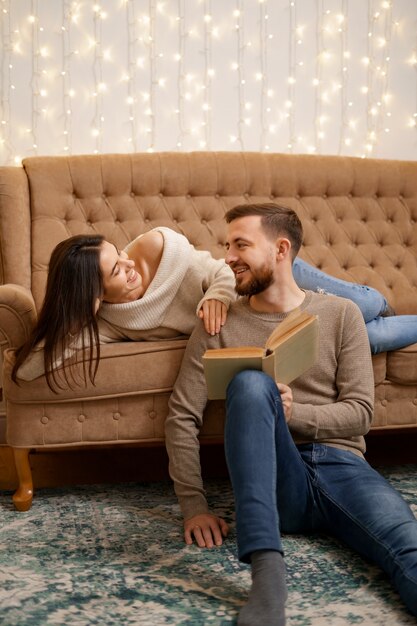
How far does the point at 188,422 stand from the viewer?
1.86 meters

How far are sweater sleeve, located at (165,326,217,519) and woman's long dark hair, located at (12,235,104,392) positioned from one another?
0.27 metres

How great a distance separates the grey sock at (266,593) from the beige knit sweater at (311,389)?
41 cm

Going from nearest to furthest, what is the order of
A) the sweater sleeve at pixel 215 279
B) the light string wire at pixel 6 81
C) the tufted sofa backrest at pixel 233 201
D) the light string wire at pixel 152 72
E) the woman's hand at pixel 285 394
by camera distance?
the woman's hand at pixel 285 394 < the sweater sleeve at pixel 215 279 < the tufted sofa backrest at pixel 233 201 < the light string wire at pixel 6 81 < the light string wire at pixel 152 72

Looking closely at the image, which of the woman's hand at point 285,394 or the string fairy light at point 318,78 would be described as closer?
the woman's hand at point 285,394

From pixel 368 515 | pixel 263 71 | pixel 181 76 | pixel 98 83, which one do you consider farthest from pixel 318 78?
pixel 368 515

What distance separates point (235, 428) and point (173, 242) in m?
0.86

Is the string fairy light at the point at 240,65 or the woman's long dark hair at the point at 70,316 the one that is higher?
the string fairy light at the point at 240,65

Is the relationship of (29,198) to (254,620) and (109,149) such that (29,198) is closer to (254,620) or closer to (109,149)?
(109,149)

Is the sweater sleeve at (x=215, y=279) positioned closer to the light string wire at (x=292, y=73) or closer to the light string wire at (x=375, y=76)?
the light string wire at (x=292, y=73)

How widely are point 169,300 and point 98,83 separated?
1.54 m

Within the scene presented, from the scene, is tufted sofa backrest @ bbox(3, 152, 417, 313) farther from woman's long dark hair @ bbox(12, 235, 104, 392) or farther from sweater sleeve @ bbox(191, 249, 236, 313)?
woman's long dark hair @ bbox(12, 235, 104, 392)

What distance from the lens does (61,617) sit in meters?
1.35

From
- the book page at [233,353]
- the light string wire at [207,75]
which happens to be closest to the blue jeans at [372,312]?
the book page at [233,353]

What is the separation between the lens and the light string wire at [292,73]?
3.39 m
